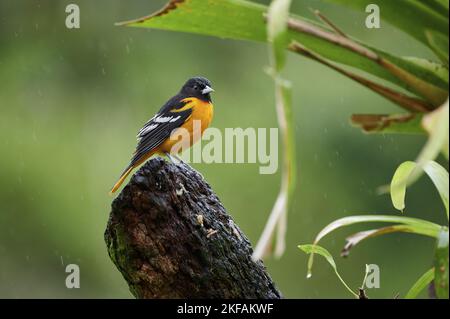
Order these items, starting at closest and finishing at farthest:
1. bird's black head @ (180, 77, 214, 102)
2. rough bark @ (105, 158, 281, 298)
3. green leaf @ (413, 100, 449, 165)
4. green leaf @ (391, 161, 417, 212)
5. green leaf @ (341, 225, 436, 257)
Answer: green leaf @ (413, 100, 449, 165) < green leaf @ (341, 225, 436, 257) < green leaf @ (391, 161, 417, 212) < rough bark @ (105, 158, 281, 298) < bird's black head @ (180, 77, 214, 102)

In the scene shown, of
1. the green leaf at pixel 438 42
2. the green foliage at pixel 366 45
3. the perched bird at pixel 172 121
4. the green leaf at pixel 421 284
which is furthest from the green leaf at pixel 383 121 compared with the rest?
the perched bird at pixel 172 121

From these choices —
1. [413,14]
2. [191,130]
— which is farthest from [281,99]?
[191,130]

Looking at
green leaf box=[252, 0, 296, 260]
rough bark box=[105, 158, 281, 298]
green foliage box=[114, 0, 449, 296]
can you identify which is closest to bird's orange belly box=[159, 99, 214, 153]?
rough bark box=[105, 158, 281, 298]

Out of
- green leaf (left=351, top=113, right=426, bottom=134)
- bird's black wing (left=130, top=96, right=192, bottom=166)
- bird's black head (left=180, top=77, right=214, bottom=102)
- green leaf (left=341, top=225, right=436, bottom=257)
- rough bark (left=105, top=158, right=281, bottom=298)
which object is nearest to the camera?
green leaf (left=351, top=113, right=426, bottom=134)

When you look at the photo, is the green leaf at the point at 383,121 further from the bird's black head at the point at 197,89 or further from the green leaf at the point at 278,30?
the bird's black head at the point at 197,89

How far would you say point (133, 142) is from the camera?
20.3 feet

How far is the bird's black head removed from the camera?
→ 364cm

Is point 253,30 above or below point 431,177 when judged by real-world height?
above

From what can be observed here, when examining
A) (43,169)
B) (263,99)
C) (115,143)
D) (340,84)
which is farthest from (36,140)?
(340,84)

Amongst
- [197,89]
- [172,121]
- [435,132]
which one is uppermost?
[197,89]

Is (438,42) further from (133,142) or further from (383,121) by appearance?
(133,142)

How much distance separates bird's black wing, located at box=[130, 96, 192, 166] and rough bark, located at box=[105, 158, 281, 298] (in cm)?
149

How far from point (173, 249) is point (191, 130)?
183cm

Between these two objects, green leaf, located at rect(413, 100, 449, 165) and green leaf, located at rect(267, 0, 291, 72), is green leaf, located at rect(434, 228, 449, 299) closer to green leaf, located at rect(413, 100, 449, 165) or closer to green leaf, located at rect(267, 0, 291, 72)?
green leaf, located at rect(413, 100, 449, 165)
